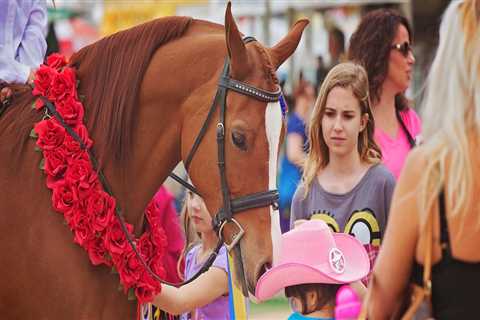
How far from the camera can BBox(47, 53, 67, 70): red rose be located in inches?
173

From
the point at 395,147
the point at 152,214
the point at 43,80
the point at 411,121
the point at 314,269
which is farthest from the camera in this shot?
the point at 411,121

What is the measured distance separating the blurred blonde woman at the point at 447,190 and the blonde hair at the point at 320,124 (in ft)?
7.27

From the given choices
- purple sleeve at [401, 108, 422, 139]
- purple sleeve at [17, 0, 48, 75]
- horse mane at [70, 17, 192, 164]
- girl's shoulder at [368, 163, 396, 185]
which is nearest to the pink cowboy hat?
girl's shoulder at [368, 163, 396, 185]

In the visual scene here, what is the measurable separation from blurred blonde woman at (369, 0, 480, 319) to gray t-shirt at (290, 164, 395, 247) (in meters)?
1.92

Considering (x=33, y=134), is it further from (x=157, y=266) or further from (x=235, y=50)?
(x=235, y=50)

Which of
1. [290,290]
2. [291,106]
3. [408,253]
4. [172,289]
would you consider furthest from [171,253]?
[291,106]

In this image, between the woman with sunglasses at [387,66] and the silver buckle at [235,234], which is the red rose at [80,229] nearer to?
the silver buckle at [235,234]

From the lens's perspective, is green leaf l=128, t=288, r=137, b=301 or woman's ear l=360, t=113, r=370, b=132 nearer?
green leaf l=128, t=288, r=137, b=301

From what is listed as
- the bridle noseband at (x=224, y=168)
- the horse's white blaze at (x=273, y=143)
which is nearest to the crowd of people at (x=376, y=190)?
the horse's white blaze at (x=273, y=143)

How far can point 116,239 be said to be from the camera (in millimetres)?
4180

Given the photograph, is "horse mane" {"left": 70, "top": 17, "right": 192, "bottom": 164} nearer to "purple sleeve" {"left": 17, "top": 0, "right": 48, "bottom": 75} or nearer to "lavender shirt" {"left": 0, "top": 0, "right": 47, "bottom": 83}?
"lavender shirt" {"left": 0, "top": 0, "right": 47, "bottom": 83}

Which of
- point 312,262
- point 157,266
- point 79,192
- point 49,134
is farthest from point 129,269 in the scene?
point 312,262

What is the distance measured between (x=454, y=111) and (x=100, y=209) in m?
1.87

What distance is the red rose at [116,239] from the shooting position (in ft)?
13.5
